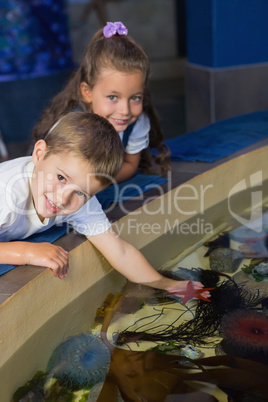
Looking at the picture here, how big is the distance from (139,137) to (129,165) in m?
0.16

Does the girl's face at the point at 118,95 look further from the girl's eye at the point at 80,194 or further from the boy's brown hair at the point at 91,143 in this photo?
the girl's eye at the point at 80,194

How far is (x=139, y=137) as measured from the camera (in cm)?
266

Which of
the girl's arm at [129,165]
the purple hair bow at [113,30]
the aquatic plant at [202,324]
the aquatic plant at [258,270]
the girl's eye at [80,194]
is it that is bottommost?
the aquatic plant at [258,270]

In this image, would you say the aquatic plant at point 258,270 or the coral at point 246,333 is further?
the aquatic plant at point 258,270

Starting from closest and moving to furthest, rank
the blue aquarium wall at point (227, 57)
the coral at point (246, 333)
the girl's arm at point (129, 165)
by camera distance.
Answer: the coral at point (246, 333), the girl's arm at point (129, 165), the blue aquarium wall at point (227, 57)

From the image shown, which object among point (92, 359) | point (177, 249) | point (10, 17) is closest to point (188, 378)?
point (92, 359)

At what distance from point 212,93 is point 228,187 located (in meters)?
2.09

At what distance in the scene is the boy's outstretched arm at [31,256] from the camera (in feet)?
5.54

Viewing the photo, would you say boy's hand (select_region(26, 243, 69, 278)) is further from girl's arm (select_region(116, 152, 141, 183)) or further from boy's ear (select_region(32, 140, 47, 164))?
girl's arm (select_region(116, 152, 141, 183))

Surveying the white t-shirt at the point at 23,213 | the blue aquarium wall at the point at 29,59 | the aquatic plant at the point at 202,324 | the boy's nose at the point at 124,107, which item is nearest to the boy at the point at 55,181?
the white t-shirt at the point at 23,213

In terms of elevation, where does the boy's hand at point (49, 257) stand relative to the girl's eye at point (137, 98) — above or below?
below

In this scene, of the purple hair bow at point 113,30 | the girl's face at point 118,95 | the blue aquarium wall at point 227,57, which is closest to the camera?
the girl's face at point 118,95

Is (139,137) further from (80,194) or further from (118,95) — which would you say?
(80,194)

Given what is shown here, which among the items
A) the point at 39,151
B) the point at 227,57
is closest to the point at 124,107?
the point at 39,151
